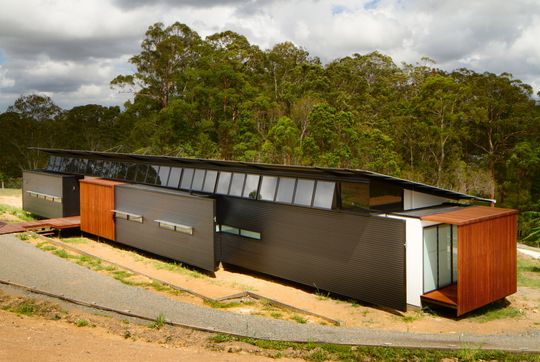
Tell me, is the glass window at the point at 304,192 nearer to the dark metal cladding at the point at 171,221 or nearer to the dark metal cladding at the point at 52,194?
the dark metal cladding at the point at 171,221

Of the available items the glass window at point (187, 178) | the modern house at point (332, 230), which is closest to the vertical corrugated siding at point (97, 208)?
the modern house at point (332, 230)

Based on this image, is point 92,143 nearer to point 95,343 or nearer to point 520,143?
point 520,143

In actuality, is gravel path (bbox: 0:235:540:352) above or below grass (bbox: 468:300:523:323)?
above

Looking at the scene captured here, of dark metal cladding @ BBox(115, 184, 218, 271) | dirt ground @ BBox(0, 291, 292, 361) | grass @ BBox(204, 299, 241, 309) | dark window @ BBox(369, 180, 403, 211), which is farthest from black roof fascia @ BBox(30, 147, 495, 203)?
dirt ground @ BBox(0, 291, 292, 361)

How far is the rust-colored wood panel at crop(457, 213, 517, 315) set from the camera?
41.3ft

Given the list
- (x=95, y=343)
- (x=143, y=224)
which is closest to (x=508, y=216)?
(x=95, y=343)

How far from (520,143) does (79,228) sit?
34.4 meters

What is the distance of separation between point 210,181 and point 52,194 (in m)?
11.6

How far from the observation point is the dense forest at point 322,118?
128 ft

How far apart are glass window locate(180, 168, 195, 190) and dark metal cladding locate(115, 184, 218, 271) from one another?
54.1 inches

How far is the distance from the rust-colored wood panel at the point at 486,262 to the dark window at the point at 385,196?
2359mm

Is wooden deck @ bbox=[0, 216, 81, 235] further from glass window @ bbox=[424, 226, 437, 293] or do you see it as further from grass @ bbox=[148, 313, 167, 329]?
glass window @ bbox=[424, 226, 437, 293]

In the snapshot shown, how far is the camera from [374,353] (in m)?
9.58

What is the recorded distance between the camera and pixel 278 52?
54469mm
